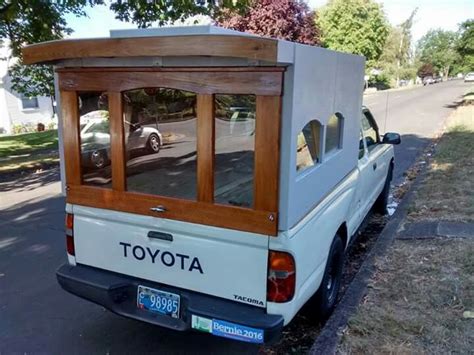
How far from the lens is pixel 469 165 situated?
8.35m

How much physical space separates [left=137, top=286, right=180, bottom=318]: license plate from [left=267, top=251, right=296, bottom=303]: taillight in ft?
2.21

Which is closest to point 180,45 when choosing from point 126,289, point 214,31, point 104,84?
point 214,31

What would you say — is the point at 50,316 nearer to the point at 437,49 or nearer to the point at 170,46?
the point at 170,46

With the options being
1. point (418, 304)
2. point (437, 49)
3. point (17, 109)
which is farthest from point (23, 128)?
point (437, 49)

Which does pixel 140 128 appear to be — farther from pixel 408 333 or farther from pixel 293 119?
pixel 408 333

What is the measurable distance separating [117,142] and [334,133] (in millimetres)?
1753

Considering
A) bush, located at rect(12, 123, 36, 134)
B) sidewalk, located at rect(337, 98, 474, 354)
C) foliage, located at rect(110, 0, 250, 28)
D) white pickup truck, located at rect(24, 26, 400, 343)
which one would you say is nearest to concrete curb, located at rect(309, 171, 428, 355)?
sidewalk, located at rect(337, 98, 474, 354)

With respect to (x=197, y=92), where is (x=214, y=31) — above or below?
above

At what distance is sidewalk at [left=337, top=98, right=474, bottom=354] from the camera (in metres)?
3.09

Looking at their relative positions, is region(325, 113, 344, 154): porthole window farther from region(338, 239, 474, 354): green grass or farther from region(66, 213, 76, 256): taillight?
region(66, 213, 76, 256): taillight

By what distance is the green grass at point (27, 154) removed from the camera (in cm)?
1109

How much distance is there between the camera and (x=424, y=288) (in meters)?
3.81

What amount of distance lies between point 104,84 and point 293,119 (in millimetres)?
1314

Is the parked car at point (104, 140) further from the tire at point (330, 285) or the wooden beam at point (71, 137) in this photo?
the tire at point (330, 285)
